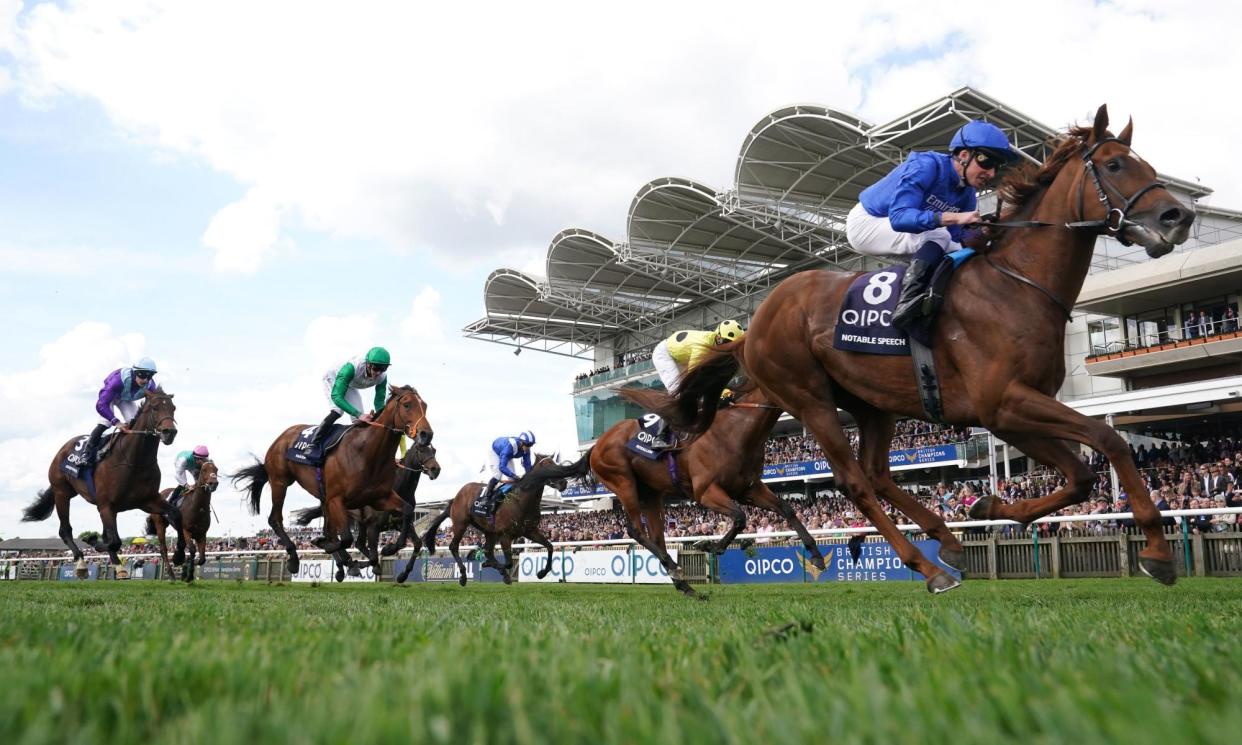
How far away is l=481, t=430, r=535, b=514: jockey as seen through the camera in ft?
49.4

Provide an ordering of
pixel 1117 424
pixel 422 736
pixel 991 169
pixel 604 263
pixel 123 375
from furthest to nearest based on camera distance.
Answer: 1. pixel 604 263
2. pixel 1117 424
3. pixel 123 375
4. pixel 991 169
5. pixel 422 736

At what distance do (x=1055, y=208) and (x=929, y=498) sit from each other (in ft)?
78.6

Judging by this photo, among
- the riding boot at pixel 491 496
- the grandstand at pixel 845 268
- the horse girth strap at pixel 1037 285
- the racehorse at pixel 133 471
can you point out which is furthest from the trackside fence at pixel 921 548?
the grandstand at pixel 845 268

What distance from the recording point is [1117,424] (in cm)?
2972

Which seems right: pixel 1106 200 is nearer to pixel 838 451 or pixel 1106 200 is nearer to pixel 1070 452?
pixel 1070 452

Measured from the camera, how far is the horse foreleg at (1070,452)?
14.3ft

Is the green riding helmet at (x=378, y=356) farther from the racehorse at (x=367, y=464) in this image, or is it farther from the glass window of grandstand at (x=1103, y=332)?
the glass window of grandstand at (x=1103, y=332)

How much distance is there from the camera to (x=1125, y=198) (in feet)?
15.8

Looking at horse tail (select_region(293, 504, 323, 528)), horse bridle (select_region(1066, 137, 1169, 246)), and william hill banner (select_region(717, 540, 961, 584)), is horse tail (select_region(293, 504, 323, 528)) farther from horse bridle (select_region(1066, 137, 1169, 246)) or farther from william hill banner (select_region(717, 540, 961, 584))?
horse bridle (select_region(1066, 137, 1169, 246))

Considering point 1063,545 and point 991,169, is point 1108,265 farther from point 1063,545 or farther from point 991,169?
point 991,169

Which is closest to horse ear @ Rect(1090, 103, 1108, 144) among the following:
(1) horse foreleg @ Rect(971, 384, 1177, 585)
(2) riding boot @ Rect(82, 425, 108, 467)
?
(1) horse foreleg @ Rect(971, 384, 1177, 585)

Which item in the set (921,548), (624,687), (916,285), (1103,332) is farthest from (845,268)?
(624,687)

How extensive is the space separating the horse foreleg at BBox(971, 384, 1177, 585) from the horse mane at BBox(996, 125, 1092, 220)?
1.35m

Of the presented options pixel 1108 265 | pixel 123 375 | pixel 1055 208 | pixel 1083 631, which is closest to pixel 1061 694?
pixel 1083 631
